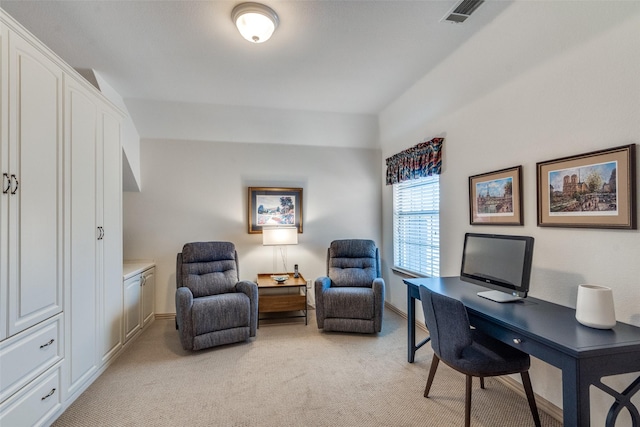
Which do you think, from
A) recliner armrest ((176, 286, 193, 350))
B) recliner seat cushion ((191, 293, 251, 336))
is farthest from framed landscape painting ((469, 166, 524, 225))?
recliner armrest ((176, 286, 193, 350))

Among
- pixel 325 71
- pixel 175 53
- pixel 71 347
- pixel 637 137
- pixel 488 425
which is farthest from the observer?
pixel 325 71

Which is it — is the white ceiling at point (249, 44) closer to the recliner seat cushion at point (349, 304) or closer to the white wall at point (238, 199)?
the white wall at point (238, 199)

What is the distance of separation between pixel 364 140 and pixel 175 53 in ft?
8.77

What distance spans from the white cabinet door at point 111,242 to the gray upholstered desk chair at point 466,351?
2612 millimetres

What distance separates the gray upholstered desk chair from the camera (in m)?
1.74

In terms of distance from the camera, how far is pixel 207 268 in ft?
11.3

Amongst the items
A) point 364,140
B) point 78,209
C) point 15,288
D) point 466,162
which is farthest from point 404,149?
point 15,288

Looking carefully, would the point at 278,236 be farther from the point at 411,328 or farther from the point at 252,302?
the point at 411,328

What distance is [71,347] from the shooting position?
2113 mm

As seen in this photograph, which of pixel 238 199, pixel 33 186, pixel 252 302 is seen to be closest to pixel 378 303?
pixel 252 302

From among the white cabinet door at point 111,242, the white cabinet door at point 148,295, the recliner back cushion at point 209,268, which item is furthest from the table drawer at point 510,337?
the white cabinet door at point 148,295

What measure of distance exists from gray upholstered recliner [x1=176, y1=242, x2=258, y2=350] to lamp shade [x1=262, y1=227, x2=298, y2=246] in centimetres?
45

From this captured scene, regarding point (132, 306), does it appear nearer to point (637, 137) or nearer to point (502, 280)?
point (502, 280)

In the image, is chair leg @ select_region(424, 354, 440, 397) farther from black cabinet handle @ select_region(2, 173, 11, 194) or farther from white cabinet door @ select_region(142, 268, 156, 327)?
white cabinet door @ select_region(142, 268, 156, 327)
